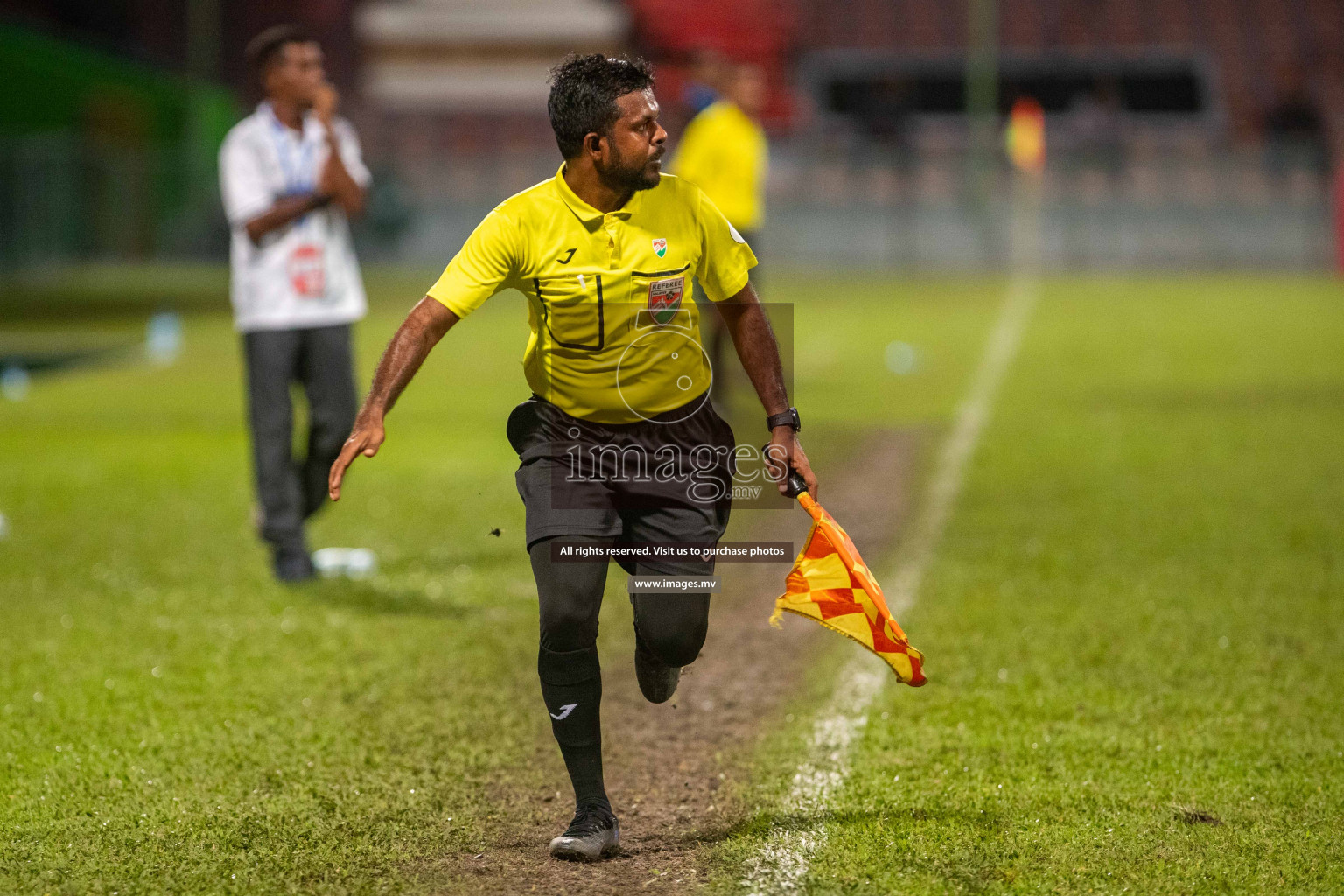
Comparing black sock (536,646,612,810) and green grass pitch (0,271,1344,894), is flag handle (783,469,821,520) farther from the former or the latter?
green grass pitch (0,271,1344,894)

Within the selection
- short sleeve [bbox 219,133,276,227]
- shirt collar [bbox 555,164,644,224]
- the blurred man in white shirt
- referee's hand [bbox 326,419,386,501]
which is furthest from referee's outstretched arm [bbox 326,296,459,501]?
short sleeve [bbox 219,133,276,227]

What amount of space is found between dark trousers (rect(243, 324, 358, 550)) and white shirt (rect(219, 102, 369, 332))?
0.27 ft

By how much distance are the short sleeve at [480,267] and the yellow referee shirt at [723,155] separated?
8190 mm

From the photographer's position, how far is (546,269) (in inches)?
159

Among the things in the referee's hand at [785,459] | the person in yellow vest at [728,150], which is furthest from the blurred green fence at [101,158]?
the referee's hand at [785,459]

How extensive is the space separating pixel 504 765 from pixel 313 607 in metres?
2.28

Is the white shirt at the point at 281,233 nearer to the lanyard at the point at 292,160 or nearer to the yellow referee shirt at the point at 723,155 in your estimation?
the lanyard at the point at 292,160

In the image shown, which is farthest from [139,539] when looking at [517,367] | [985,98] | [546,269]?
[985,98]

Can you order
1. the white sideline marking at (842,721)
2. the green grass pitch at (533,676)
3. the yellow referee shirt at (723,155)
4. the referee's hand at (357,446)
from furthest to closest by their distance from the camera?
the yellow referee shirt at (723,155), the green grass pitch at (533,676), the white sideline marking at (842,721), the referee's hand at (357,446)

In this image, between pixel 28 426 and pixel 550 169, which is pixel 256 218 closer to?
pixel 28 426

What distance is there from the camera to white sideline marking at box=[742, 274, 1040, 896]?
12.9ft

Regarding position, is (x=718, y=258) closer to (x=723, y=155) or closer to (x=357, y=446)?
(x=357, y=446)

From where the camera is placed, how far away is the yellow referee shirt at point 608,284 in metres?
4.00

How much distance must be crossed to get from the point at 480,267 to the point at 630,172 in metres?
0.42
